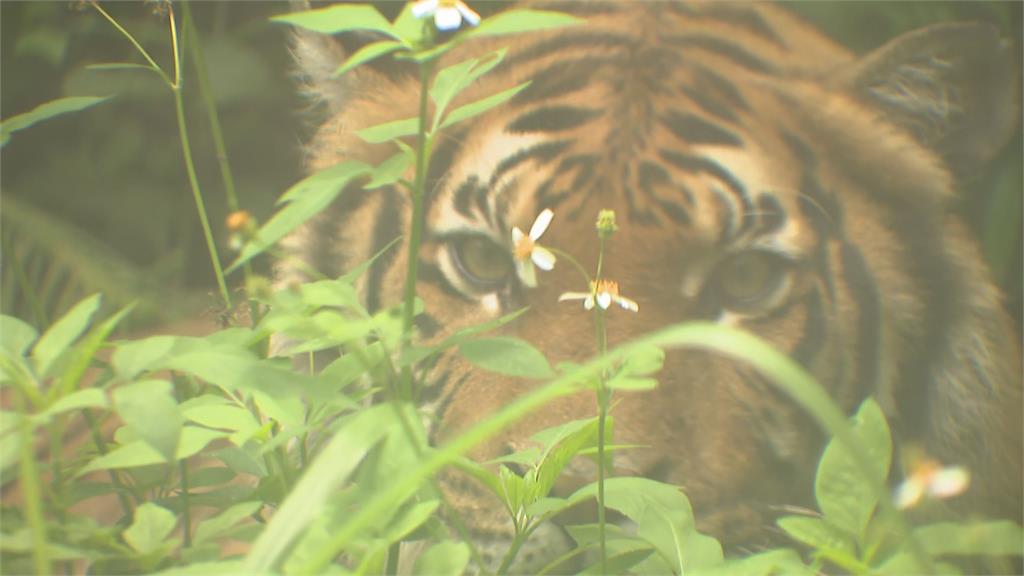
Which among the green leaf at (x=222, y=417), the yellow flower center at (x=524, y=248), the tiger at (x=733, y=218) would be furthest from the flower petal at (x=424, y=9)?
the tiger at (x=733, y=218)

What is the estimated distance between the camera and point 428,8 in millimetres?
743

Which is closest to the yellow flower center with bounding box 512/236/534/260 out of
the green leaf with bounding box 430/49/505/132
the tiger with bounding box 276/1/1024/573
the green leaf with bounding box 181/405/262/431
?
the green leaf with bounding box 430/49/505/132

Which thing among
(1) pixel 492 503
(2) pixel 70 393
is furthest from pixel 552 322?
(2) pixel 70 393

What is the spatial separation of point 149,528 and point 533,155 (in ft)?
2.94

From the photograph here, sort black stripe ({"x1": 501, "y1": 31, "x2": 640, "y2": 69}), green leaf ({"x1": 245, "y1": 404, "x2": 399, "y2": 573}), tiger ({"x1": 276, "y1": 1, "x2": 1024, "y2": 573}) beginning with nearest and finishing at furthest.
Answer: green leaf ({"x1": 245, "y1": 404, "x2": 399, "y2": 573}) < tiger ({"x1": 276, "y1": 1, "x2": 1024, "y2": 573}) < black stripe ({"x1": 501, "y1": 31, "x2": 640, "y2": 69})

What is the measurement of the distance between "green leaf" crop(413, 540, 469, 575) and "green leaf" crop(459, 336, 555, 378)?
0.40 ft

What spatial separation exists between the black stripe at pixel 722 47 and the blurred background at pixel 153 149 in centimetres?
10

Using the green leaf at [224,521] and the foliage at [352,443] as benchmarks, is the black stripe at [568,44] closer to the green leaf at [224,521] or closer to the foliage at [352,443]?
the foliage at [352,443]

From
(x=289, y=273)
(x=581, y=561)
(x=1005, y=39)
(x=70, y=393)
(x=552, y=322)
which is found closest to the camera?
(x=70, y=393)

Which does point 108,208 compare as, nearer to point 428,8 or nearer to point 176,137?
point 176,137

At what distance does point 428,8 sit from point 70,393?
1.17 ft

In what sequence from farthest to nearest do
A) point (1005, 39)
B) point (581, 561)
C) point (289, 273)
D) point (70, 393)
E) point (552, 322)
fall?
point (289, 273)
point (1005, 39)
point (552, 322)
point (581, 561)
point (70, 393)

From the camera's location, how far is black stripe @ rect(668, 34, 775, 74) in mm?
1561

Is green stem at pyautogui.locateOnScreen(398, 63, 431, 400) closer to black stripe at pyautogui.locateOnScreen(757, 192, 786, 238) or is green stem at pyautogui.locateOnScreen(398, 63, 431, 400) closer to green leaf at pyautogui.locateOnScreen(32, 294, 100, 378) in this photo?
green leaf at pyautogui.locateOnScreen(32, 294, 100, 378)
